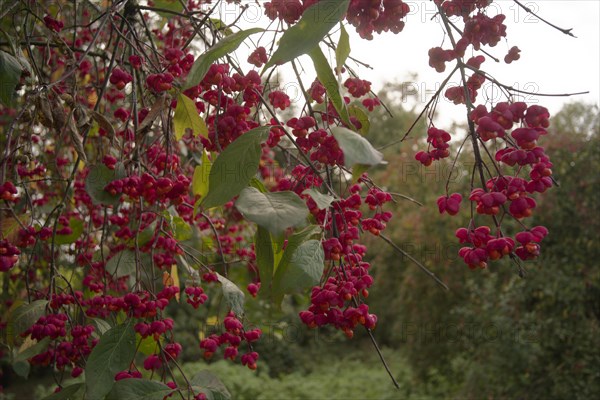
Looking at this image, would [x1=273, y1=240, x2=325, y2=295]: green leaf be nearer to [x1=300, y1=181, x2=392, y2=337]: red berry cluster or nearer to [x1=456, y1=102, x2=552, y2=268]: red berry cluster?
[x1=300, y1=181, x2=392, y2=337]: red berry cluster

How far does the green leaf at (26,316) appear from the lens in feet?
4.00

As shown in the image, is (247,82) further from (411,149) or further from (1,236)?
(411,149)

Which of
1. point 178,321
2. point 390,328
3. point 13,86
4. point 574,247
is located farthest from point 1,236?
point 390,328

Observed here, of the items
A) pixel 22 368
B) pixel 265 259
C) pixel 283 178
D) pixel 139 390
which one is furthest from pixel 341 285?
pixel 22 368

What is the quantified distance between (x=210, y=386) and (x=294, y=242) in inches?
15.7

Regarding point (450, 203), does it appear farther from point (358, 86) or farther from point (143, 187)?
point (143, 187)

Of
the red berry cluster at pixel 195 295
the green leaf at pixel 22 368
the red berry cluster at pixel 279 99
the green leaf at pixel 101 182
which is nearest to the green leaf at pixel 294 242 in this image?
the red berry cluster at pixel 279 99

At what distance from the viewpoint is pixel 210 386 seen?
1062 millimetres

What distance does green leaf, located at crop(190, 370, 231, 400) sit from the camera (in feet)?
3.40

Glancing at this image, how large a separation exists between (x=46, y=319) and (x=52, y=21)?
0.72 m

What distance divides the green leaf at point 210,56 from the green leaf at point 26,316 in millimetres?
738

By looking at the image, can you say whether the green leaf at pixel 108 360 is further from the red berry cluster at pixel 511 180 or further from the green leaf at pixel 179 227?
the red berry cluster at pixel 511 180

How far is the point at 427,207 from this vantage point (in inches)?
247

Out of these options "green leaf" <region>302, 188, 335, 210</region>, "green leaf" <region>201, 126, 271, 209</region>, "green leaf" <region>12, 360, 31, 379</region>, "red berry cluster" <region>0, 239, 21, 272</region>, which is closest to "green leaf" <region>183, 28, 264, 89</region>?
"green leaf" <region>201, 126, 271, 209</region>
